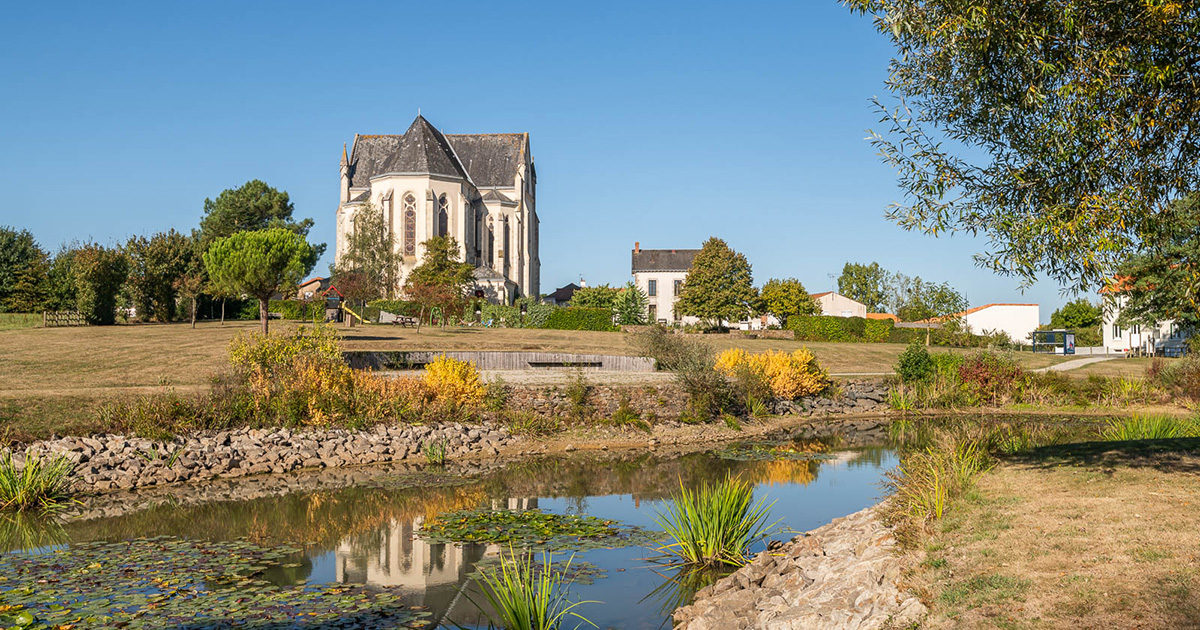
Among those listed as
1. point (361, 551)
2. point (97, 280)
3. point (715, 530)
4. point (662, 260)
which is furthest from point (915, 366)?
point (662, 260)

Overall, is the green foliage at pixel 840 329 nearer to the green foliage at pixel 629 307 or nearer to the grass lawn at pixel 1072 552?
the green foliage at pixel 629 307

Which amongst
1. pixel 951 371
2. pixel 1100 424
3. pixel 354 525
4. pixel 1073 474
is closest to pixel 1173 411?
pixel 1100 424

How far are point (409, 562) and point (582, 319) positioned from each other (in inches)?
1507

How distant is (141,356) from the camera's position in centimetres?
2577

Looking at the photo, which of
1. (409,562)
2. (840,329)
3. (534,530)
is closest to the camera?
(409,562)

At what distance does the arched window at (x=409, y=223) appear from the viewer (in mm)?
65312

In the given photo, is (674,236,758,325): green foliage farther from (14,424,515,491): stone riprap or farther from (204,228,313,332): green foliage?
(14,424,515,491): stone riprap

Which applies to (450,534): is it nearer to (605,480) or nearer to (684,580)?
(684,580)

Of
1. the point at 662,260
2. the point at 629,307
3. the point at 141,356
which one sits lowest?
the point at 141,356

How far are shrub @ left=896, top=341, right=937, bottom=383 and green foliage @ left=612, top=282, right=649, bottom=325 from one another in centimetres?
2965

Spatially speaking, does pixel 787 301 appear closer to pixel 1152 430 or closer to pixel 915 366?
pixel 915 366

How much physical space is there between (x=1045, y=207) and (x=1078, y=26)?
179cm

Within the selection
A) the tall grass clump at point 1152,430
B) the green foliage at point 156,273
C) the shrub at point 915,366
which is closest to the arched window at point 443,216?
the green foliage at point 156,273

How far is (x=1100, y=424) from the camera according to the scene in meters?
21.1
